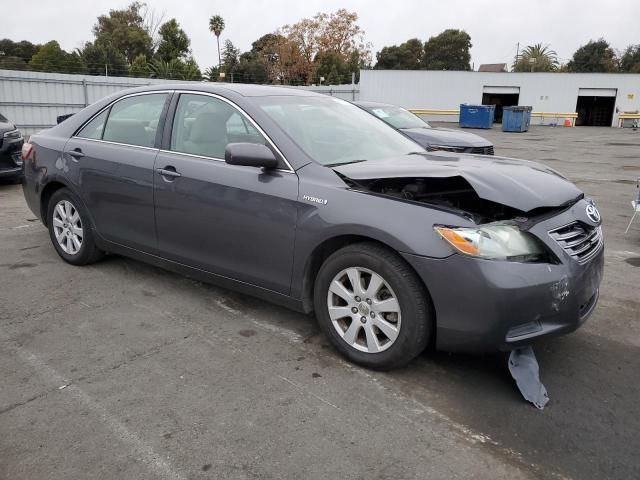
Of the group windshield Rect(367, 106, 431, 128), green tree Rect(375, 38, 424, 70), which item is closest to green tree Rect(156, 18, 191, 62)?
green tree Rect(375, 38, 424, 70)

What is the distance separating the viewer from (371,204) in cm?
307

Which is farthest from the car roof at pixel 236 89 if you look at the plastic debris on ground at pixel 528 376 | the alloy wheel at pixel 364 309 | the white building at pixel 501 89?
the white building at pixel 501 89

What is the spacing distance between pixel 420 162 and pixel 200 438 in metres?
2.15

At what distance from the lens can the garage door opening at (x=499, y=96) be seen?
3991cm

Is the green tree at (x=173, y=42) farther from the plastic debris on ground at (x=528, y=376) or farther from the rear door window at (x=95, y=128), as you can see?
the plastic debris on ground at (x=528, y=376)

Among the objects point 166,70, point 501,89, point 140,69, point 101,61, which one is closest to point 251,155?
point 501,89

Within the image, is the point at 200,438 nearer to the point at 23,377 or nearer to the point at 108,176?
the point at 23,377

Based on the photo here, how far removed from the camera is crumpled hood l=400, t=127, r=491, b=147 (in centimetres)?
908

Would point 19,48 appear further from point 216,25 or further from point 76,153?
point 76,153

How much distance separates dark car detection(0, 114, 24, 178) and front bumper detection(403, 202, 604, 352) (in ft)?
26.6

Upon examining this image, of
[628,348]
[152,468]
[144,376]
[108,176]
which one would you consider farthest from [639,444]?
[108,176]

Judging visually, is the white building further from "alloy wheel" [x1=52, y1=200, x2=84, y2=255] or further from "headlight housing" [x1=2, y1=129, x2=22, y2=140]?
"alloy wheel" [x1=52, y1=200, x2=84, y2=255]

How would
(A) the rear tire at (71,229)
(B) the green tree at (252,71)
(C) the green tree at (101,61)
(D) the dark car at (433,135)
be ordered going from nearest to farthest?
(A) the rear tire at (71,229) < (D) the dark car at (433,135) < (C) the green tree at (101,61) < (B) the green tree at (252,71)

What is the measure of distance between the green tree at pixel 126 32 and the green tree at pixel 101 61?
663 inches
